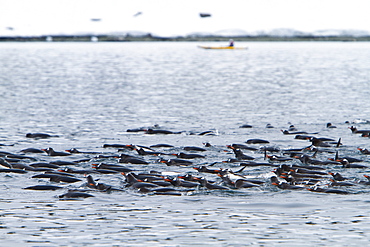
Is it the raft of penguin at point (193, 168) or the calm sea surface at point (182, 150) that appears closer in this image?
the calm sea surface at point (182, 150)

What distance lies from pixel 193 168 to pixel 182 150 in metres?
3.95

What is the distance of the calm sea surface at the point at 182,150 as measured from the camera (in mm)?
17312

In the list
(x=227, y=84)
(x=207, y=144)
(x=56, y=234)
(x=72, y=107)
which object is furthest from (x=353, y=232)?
(x=227, y=84)

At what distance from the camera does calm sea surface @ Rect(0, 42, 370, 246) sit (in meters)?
17.3

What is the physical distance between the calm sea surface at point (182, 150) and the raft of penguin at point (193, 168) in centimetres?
17

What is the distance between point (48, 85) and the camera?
2734 inches

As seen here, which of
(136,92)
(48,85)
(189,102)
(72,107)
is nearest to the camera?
(72,107)

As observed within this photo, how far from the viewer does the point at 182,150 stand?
94.6 ft

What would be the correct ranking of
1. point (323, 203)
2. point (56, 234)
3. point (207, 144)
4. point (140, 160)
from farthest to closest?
point (207, 144), point (140, 160), point (323, 203), point (56, 234)

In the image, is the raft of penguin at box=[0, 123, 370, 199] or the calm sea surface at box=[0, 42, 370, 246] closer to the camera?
the calm sea surface at box=[0, 42, 370, 246]

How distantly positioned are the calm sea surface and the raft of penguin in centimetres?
17

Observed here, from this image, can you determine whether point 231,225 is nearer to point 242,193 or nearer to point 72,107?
point 242,193

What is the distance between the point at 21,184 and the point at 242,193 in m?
7.33

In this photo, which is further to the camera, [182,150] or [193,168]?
[182,150]
